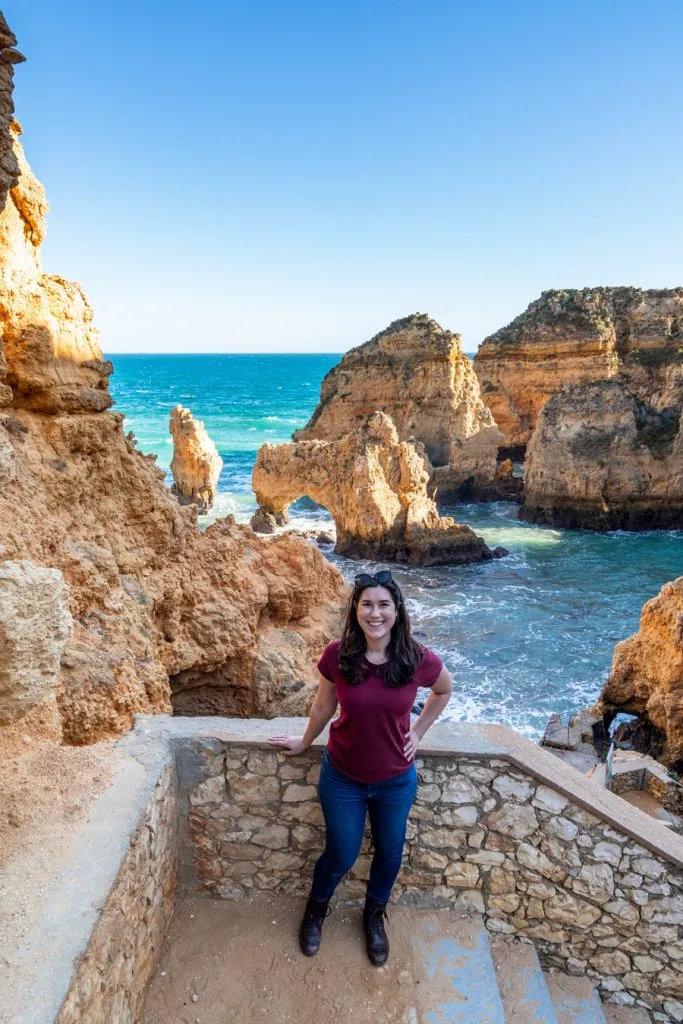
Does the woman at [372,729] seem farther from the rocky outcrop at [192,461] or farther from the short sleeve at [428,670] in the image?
the rocky outcrop at [192,461]

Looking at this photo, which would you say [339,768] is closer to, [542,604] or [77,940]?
[77,940]

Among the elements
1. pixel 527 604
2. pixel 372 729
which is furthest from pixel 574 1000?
pixel 527 604

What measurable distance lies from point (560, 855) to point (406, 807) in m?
1.13

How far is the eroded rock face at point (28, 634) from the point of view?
9.16 feet

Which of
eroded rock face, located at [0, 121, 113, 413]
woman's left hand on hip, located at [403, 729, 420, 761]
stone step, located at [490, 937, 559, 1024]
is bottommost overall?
stone step, located at [490, 937, 559, 1024]

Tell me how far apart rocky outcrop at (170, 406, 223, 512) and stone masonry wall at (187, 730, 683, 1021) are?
26.1 meters

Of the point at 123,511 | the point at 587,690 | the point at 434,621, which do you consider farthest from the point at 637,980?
the point at 434,621

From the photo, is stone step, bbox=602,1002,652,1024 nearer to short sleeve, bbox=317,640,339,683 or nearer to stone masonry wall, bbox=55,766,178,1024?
A: stone masonry wall, bbox=55,766,178,1024

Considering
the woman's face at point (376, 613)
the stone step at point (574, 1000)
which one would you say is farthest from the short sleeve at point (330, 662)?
the stone step at point (574, 1000)

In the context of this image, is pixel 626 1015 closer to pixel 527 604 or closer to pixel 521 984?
pixel 521 984

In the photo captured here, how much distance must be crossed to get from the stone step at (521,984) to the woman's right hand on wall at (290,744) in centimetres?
185

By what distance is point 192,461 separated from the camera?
29.4m

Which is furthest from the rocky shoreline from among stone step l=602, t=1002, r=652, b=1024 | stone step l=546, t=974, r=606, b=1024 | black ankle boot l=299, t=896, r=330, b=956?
stone step l=602, t=1002, r=652, b=1024

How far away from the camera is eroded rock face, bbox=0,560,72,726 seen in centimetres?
279
